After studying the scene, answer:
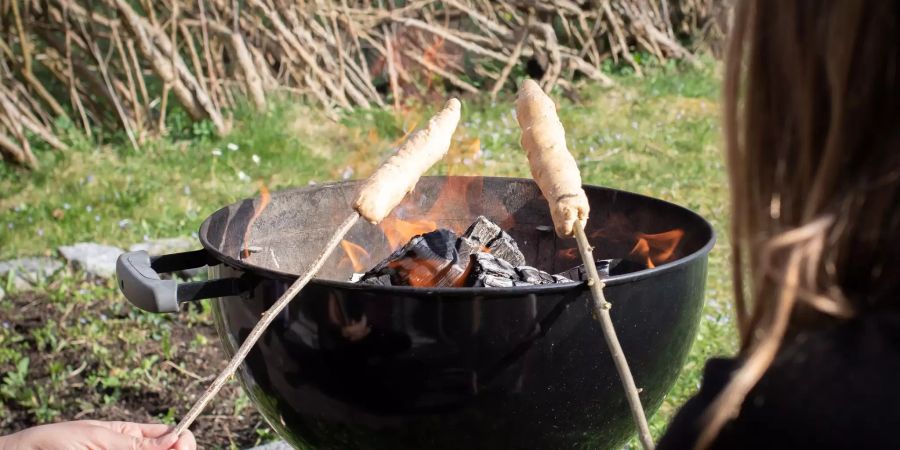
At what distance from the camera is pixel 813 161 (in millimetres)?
829

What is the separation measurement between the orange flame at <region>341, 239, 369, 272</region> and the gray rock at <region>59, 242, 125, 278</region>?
1.75m

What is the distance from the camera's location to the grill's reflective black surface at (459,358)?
1.53 meters

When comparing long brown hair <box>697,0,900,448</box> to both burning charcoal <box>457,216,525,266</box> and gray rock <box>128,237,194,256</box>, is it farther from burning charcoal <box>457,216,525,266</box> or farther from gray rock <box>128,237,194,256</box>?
gray rock <box>128,237,194,256</box>

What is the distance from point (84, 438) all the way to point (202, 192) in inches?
125

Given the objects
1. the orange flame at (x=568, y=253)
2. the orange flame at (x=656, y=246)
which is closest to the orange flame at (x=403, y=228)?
the orange flame at (x=568, y=253)

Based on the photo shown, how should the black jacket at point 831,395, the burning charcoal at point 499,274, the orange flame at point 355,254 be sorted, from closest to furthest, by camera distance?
the black jacket at point 831,395, the burning charcoal at point 499,274, the orange flame at point 355,254

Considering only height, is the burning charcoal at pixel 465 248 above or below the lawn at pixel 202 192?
above

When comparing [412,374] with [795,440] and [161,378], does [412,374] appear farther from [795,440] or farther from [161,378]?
[161,378]

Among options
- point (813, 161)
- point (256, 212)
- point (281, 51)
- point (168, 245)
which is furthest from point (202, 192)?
point (813, 161)

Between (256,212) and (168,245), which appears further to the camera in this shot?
(168,245)

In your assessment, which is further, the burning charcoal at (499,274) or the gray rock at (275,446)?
the gray rock at (275,446)

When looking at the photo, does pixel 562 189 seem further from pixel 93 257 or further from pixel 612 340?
pixel 93 257

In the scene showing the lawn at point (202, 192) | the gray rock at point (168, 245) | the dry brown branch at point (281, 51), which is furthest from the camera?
the dry brown branch at point (281, 51)

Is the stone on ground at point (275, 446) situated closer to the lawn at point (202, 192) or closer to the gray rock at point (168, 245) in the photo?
the lawn at point (202, 192)
